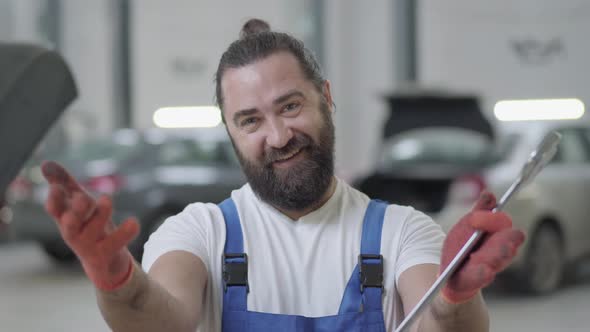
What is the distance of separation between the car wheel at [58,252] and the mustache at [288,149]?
6.83 m

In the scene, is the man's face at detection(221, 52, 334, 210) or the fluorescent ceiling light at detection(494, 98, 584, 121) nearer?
the man's face at detection(221, 52, 334, 210)

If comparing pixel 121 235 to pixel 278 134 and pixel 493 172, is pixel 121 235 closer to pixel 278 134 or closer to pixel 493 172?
pixel 278 134

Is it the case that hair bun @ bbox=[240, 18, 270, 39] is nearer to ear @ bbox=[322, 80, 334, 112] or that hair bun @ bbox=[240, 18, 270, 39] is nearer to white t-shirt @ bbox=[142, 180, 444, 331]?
ear @ bbox=[322, 80, 334, 112]

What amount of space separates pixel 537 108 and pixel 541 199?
6.13 metres

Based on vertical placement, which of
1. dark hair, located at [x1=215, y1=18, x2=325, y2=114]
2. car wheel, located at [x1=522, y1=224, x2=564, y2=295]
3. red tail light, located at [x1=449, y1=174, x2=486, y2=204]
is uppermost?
dark hair, located at [x1=215, y1=18, x2=325, y2=114]

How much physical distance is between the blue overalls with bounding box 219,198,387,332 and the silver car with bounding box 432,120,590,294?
412cm

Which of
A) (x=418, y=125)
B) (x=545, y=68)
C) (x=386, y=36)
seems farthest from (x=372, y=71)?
(x=418, y=125)

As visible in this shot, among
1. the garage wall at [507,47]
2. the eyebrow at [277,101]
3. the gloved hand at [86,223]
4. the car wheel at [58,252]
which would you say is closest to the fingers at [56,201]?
the gloved hand at [86,223]

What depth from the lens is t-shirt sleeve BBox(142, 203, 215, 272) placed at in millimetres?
1983

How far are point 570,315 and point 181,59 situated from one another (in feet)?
27.0

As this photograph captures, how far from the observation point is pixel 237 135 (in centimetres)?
206

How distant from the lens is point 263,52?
6.81 feet

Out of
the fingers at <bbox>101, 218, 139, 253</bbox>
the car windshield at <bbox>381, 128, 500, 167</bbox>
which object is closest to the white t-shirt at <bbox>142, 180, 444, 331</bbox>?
the fingers at <bbox>101, 218, 139, 253</bbox>

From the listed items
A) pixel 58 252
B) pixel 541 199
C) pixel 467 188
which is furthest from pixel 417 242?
pixel 58 252
